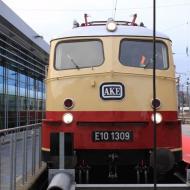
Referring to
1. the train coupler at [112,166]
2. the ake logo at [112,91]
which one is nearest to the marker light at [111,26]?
the ake logo at [112,91]

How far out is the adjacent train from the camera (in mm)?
8117

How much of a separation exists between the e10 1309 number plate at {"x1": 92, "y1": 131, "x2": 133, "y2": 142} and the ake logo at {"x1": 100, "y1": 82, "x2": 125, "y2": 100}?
1.71 ft

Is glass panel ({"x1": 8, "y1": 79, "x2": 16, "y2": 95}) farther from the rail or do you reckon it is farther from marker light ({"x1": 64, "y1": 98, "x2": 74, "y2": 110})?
marker light ({"x1": 64, "y1": 98, "x2": 74, "y2": 110})

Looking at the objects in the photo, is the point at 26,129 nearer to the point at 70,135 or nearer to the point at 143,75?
the point at 143,75

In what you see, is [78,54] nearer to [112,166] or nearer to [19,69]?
[112,166]

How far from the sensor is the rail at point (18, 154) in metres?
7.35

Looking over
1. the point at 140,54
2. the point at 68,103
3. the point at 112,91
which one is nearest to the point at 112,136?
the point at 112,91

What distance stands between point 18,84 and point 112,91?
35.0 feet

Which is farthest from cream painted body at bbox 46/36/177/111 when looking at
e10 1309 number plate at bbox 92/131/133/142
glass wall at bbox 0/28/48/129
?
glass wall at bbox 0/28/48/129

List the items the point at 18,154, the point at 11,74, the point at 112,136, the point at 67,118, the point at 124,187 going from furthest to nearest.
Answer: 1. the point at 11,74
2. the point at 18,154
3. the point at 67,118
4. the point at 112,136
5. the point at 124,187

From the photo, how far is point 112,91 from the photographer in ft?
26.9

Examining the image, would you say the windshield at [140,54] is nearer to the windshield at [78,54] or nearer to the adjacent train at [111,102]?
the adjacent train at [111,102]

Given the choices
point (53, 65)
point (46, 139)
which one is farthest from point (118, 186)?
point (53, 65)

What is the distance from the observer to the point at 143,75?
27.7 feet
